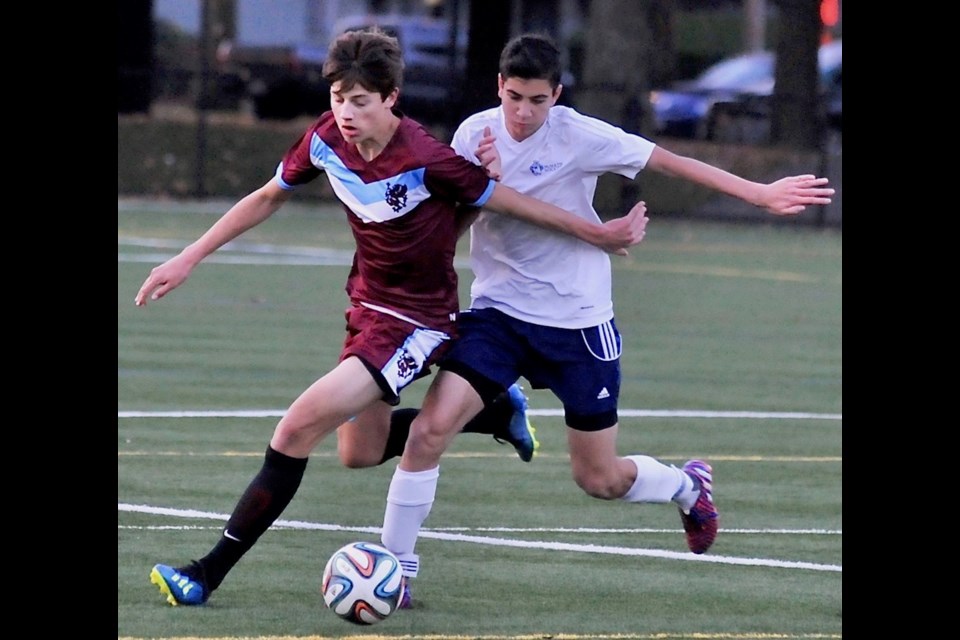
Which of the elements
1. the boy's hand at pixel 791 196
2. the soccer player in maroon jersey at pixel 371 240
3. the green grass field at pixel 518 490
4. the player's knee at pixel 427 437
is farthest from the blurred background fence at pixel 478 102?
the player's knee at pixel 427 437

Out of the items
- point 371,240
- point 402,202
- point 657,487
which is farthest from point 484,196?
point 657,487

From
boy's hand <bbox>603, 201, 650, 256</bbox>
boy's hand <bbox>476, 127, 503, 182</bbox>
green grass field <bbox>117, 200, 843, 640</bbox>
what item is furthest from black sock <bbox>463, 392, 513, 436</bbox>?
boy's hand <bbox>476, 127, 503, 182</bbox>

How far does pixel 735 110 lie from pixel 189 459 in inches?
818

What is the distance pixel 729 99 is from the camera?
30.4 metres

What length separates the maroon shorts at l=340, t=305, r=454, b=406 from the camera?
6.89 m

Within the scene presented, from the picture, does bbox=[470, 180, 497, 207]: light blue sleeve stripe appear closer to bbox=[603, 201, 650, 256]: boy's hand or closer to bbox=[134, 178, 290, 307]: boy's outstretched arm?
bbox=[603, 201, 650, 256]: boy's hand

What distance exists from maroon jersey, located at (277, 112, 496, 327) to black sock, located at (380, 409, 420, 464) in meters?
0.74

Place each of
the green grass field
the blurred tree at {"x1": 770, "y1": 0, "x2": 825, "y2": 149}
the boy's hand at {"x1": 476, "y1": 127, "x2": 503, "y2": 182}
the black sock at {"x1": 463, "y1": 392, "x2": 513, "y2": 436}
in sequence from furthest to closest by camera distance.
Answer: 1. the blurred tree at {"x1": 770, "y1": 0, "x2": 825, "y2": 149}
2. the black sock at {"x1": 463, "y1": 392, "x2": 513, "y2": 436}
3. the boy's hand at {"x1": 476, "y1": 127, "x2": 503, "y2": 182}
4. the green grass field

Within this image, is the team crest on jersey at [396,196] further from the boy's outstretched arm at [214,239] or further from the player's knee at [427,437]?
the player's knee at [427,437]

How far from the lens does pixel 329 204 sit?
2822cm

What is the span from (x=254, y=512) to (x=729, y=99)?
24.5 m

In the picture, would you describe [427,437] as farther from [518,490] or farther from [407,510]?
[518,490]
